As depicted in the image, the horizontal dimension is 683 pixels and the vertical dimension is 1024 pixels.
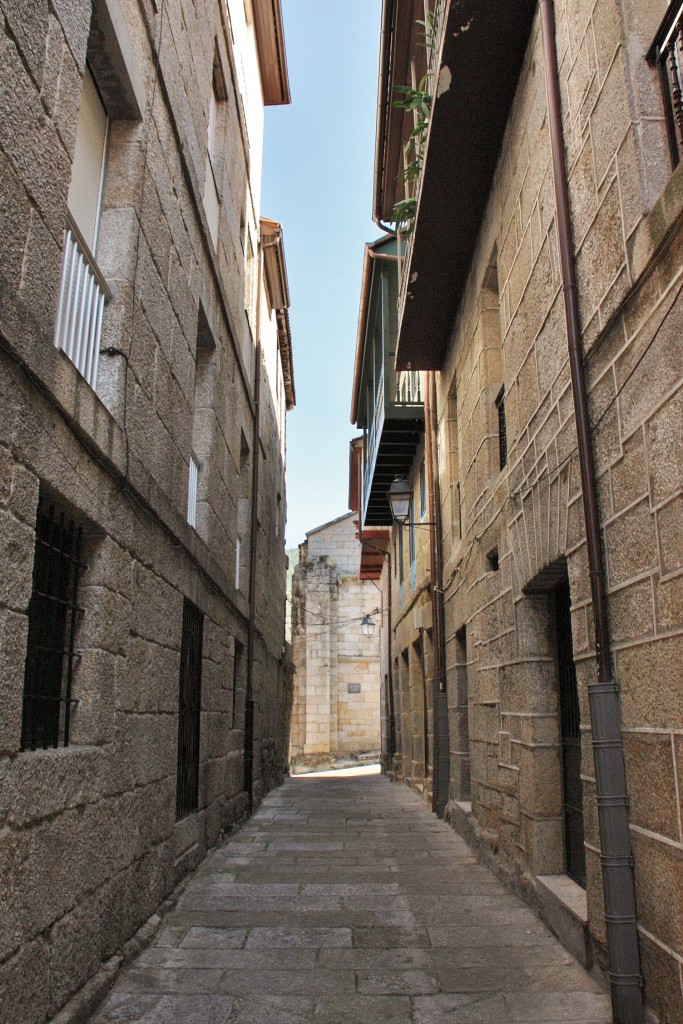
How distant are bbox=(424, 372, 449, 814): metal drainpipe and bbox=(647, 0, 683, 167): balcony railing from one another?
22.1 ft

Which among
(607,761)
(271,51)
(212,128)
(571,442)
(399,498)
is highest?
(271,51)

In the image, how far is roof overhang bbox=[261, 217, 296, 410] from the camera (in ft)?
40.2

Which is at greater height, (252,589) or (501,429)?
(501,429)

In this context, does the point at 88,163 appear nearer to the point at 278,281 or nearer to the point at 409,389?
the point at 409,389

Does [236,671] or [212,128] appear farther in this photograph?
[236,671]

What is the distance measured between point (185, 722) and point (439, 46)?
16.6 ft

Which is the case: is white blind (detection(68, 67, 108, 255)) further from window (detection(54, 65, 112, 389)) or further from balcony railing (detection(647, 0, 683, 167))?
balcony railing (detection(647, 0, 683, 167))

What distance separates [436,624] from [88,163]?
690 centimetres

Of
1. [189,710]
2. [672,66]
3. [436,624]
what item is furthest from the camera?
[436,624]

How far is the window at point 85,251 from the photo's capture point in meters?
3.71

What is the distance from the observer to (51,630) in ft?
11.3

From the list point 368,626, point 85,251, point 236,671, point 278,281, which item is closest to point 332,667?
point 368,626

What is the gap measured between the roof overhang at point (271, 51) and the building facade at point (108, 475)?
2916 mm

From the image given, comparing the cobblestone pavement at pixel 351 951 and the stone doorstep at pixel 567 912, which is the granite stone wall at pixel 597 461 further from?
the cobblestone pavement at pixel 351 951
